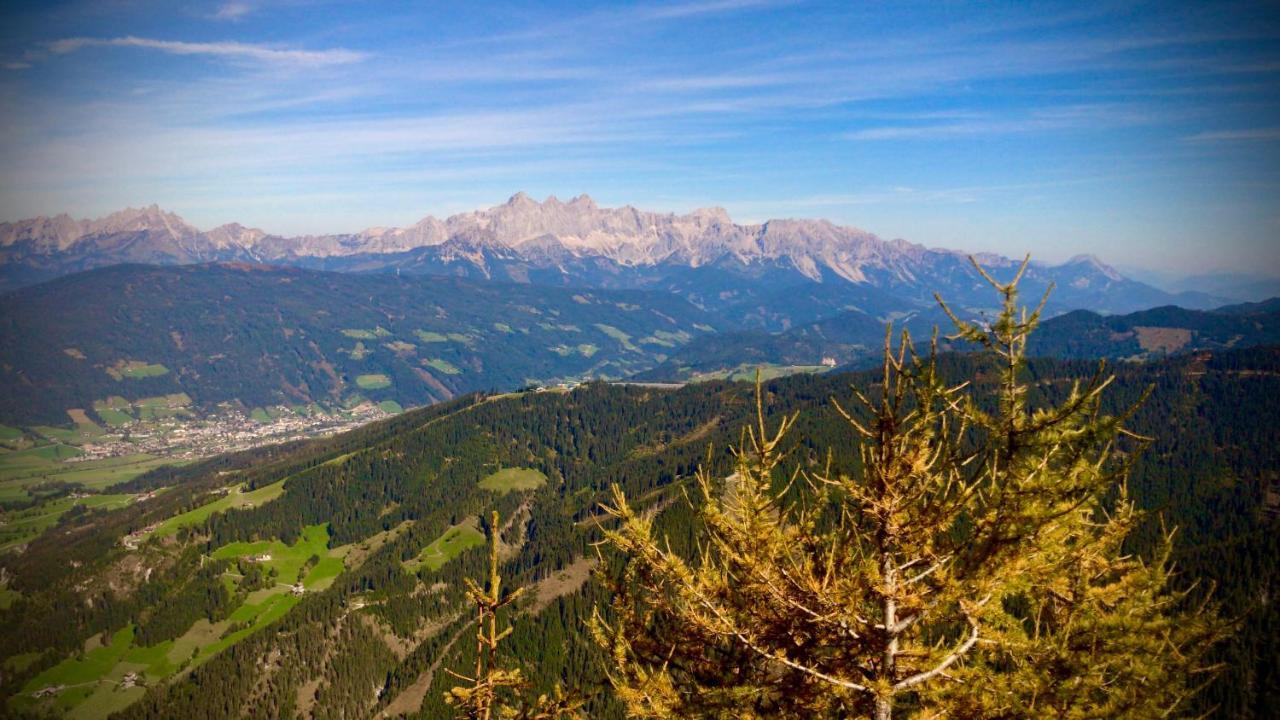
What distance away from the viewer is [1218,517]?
178 m

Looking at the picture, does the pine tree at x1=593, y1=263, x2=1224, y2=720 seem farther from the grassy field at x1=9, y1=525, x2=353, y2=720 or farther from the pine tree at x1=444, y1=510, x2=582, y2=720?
the grassy field at x1=9, y1=525, x2=353, y2=720

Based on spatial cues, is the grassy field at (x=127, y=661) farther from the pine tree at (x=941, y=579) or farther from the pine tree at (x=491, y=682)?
the pine tree at (x=941, y=579)

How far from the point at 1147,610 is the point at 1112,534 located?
5.14 feet

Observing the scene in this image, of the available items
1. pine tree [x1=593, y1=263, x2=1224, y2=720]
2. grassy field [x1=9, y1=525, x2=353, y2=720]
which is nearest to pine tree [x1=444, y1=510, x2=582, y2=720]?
pine tree [x1=593, y1=263, x2=1224, y2=720]

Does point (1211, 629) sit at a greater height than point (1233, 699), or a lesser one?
greater

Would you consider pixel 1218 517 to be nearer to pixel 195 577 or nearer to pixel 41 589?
pixel 195 577

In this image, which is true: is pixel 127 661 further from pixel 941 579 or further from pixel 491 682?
pixel 941 579

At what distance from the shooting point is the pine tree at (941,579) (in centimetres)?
955

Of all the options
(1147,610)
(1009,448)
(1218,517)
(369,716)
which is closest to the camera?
(1009,448)

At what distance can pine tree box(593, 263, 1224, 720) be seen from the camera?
9555 millimetres

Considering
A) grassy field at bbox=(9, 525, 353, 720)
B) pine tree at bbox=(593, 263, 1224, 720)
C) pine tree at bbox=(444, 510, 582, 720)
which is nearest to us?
pine tree at bbox=(593, 263, 1224, 720)

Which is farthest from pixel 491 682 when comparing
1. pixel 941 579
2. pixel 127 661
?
pixel 127 661

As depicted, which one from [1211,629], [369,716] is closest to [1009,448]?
[1211,629]

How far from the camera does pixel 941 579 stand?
10.0 meters
